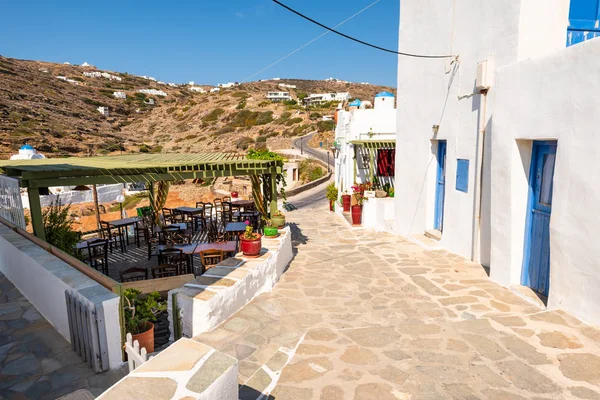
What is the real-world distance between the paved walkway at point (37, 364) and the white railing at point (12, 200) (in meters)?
2.22

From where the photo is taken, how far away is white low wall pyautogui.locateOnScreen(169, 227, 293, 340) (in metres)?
5.00

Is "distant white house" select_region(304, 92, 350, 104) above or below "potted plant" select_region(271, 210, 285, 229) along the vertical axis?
above

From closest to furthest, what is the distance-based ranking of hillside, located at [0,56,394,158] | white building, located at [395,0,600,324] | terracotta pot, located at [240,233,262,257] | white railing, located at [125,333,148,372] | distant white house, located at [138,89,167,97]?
1. white railing, located at [125,333,148,372]
2. white building, located at [395,0,600,324]
3. terracotta pot, located at [240,233,262,257]
4. hillside, located at [0,56,394,158]
5. distant white house, located at [138,89,167,97]

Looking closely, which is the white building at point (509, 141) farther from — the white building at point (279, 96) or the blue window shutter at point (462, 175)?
the white building at point (279, 96)

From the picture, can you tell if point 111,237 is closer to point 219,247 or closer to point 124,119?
point 219,247

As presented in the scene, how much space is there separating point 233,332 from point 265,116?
204ft

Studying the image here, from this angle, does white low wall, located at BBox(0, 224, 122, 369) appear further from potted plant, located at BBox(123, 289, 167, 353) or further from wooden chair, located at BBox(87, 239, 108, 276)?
wooden chair, located at BBox(87, 239, 108, 276)

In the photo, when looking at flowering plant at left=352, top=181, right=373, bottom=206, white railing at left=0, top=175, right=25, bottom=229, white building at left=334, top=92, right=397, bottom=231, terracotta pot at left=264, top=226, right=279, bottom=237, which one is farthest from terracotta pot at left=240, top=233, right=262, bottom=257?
flowering plant at left=352, top=181, right=373, bottom=206

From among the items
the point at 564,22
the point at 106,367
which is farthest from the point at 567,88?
the point at 106,367

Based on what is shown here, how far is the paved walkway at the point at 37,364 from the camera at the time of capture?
365 cm

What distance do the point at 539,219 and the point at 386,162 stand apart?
8.65 meters

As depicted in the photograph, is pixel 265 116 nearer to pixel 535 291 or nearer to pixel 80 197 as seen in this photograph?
pixel 80 197

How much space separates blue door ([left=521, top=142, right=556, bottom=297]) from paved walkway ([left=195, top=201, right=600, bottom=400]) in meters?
0.45

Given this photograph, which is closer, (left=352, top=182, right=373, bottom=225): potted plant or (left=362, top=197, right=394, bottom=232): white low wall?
(left=362, top=197, right=394, bottom=232): white low wall
